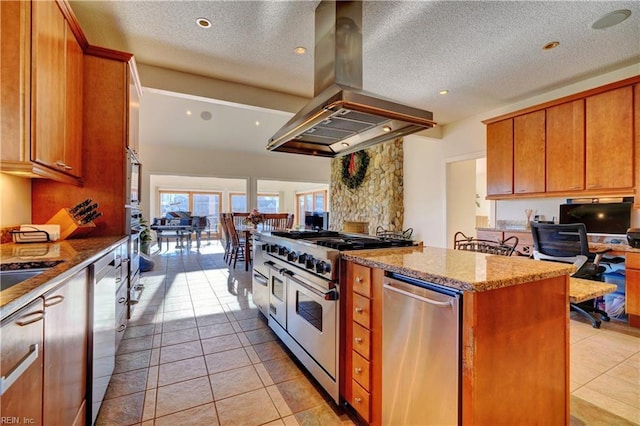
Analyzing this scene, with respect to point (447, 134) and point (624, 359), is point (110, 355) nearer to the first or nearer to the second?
point (624, 359)

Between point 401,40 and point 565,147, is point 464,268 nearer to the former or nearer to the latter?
point 401,40

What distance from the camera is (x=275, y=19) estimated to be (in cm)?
226

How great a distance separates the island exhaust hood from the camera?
1752mm

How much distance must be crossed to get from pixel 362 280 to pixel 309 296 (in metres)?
0.51

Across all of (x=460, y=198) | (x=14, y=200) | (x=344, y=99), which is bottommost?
(x=14, y=200)

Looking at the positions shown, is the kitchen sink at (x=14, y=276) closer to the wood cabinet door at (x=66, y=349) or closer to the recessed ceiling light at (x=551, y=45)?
the wood cabinet door at (x=66, y=349)

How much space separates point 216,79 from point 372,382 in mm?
3442

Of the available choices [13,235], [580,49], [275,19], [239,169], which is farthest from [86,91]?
[239,169]

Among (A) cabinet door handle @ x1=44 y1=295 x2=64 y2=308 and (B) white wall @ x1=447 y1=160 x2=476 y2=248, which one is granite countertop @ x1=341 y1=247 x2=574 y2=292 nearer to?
(A) cabinet door handle @ x1=44 y1=295 x2=64 y2=308

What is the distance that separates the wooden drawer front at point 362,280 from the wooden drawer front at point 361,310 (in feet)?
0.11

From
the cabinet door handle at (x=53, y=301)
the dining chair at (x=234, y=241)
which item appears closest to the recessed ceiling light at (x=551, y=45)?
the cabinet door handle at (x=53, y=301)

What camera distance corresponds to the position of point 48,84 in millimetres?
1648

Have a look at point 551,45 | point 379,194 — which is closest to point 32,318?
point 551,45

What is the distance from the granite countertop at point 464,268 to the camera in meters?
1.02
